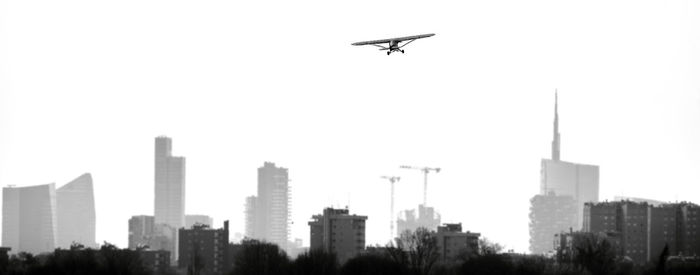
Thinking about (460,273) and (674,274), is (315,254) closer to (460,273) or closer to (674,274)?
(460,273)

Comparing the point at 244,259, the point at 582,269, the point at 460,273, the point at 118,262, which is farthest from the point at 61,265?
the point at 582,269

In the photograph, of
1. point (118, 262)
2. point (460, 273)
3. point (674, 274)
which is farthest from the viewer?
point (118, 262)

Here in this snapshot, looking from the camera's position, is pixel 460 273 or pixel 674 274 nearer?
pixel 674 274

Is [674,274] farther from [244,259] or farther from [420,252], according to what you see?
[244,259]

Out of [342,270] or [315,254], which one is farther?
[315,254]

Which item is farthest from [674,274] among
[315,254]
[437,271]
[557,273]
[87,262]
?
[87,262]

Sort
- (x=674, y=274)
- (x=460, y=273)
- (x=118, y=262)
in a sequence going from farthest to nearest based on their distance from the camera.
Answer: (x=118, y=262) → (x=460, y=273) → (x=674, y=274)

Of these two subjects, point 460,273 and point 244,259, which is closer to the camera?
point 460,273

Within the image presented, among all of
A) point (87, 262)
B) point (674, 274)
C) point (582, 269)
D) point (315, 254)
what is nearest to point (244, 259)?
point (315, 254)

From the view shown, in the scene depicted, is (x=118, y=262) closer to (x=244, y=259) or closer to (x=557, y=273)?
(x=244, y=259)
